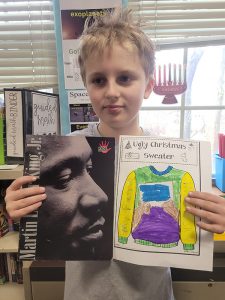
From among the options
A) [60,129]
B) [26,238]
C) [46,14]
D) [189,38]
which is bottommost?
[26,238]

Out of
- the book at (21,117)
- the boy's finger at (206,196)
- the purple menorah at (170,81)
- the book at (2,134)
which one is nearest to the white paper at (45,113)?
the book at (21,117)

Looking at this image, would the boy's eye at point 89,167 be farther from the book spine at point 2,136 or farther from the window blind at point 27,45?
the window blind at point 27,45

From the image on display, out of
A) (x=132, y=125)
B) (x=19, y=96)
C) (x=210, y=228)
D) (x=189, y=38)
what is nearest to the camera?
(x=210, y=228)

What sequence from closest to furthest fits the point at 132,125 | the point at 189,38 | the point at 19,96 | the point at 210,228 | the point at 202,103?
the point at 210,228
the point at 132,125
the point at 19,96
the point at 189,38
the point at 202,103

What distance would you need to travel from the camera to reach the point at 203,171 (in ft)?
2.01

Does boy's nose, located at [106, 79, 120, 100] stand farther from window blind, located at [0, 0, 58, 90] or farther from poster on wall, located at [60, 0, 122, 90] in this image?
window blind, located at [0, 0, 58, 90]

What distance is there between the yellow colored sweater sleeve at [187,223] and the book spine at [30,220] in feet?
1.11

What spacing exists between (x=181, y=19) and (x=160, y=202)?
0.93m

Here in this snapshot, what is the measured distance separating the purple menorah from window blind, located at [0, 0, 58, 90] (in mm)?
490

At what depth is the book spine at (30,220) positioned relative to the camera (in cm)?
60

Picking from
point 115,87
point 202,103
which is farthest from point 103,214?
point 202,103

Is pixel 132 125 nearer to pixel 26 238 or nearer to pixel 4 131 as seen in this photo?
pixel 26 238

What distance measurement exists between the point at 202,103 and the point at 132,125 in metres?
0.74

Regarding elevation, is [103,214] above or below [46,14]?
below
